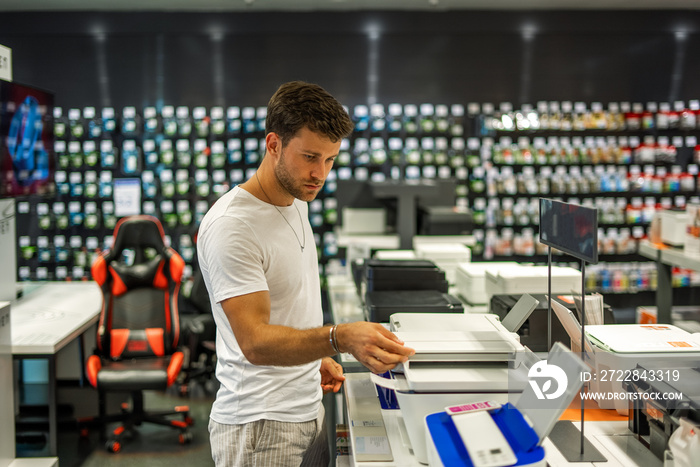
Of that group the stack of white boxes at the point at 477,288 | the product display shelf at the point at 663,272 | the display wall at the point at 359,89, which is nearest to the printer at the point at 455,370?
the stack of white boxes at the point at 477,288

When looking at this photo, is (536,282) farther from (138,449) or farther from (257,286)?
(138,449)

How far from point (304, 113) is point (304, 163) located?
0.41 feet

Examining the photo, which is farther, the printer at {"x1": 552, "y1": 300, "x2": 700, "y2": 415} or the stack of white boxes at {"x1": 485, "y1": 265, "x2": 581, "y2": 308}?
the stack of white boxes at {"x1": 485, "y1": 265, "x2": 581, "y2": 308}

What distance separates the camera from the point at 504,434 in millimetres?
1215

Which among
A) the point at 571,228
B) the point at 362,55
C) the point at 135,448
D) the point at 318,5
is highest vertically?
the point at 318,5

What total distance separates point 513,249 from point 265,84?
332 centimetres

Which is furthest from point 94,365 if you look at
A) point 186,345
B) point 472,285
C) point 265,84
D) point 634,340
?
point 265,84

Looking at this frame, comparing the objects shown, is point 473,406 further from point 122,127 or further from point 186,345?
point 122,127

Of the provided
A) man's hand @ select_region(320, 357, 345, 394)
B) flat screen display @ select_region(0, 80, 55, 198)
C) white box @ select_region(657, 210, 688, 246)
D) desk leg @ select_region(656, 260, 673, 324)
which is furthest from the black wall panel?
man's hand @ select_region(320, 357, 345, 394)

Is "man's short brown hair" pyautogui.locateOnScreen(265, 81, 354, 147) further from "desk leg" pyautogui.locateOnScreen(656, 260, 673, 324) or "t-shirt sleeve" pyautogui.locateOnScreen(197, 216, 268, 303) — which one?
"desk leg" pyautogui.locateOnScreen(656, 260, 673, 324)

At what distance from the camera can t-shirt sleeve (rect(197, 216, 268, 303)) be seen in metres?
1.39

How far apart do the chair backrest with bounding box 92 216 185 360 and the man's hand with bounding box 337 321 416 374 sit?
2.66m

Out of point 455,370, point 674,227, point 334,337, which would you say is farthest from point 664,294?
point 334,337

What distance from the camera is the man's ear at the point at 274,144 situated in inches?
59.5
